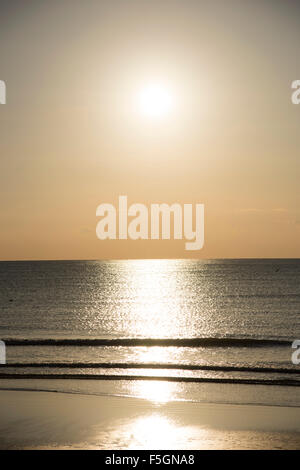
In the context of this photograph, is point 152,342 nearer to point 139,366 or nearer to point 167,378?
point 139,366

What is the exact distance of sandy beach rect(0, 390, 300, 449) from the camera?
15.6m

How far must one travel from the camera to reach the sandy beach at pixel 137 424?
51.1ft

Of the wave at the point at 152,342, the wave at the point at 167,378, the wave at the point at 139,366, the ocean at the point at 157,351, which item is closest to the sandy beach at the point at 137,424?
the ocean at the point at 157,351

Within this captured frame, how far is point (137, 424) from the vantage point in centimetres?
1762

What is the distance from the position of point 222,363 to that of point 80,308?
5018cm

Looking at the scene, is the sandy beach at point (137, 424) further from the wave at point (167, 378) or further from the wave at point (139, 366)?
the wave at point (139, 366)

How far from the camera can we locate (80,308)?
80.5 m

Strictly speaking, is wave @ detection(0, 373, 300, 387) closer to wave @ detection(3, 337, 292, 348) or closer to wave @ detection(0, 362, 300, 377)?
wave @ detection(0, 362, 300, 377)

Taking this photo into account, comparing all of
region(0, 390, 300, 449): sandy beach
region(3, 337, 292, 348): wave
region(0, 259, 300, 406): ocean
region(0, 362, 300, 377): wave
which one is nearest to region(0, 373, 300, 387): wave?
region(0, 259, 300, 406): ocean

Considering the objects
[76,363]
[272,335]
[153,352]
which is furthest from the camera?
[272,335]

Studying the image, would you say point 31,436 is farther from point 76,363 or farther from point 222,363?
point 222,363

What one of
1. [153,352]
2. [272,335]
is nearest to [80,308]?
[272,335]

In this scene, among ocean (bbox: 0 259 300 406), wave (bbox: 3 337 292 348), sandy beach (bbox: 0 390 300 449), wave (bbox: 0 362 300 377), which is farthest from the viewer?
wave (bbox: 3 337 292 348)
